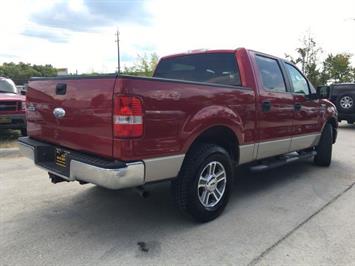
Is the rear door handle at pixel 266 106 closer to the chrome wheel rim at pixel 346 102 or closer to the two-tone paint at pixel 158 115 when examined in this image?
the two-tone paint at pixel 158 115

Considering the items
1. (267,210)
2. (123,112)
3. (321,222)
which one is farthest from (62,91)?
(321,222)

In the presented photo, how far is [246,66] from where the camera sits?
4.46 meters

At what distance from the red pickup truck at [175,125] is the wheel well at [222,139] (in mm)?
12

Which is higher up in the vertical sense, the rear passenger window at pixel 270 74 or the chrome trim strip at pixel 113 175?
the rear passenger window at pixel 270 74

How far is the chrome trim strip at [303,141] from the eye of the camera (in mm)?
5412

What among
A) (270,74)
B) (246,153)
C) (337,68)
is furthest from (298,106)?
(337,68)

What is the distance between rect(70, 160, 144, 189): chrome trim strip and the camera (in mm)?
2974

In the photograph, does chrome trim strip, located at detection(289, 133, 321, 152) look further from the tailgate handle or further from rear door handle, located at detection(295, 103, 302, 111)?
the tailgate handle

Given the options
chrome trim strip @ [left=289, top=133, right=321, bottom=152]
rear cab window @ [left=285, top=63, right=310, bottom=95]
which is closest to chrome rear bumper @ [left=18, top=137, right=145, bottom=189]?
chrome trim strip @ [left=289, top=133, right=321, bottom=152]

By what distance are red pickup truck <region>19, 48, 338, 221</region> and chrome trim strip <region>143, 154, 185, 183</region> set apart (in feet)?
0.03

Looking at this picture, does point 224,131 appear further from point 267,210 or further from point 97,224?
point 97,224

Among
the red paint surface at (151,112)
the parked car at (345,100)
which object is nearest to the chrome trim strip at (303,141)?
the red paint surface at (151,112)

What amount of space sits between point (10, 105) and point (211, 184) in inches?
257

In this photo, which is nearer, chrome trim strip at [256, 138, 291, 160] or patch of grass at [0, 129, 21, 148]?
chrome trim strip at [256, 138, 291, 160]
